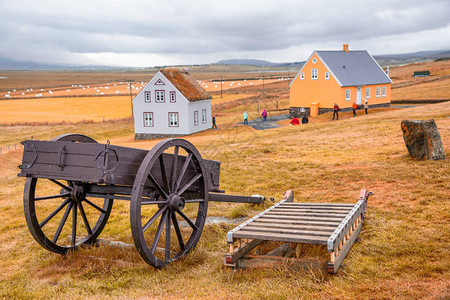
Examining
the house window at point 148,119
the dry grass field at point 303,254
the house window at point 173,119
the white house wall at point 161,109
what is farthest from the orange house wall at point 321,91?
the dry grass field at point 303,254

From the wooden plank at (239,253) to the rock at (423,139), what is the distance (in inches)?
333

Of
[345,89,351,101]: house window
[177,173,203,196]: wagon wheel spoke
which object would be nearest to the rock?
[177,173,203,196]: wagon wheel spoke

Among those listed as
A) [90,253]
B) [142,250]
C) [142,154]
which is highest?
[142,154]

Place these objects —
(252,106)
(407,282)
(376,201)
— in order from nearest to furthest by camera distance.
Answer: (407,282)
(376,201)
(252,106)

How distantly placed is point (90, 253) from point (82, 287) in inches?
65.4

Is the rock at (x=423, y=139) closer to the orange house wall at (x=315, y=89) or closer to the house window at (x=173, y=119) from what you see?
the orange house wall at (x=315, y=89)

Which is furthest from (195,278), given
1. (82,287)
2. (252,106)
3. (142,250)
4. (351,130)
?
(252,106)

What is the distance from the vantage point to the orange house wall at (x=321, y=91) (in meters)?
46.7

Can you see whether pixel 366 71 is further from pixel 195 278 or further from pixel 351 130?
pixel 195 278

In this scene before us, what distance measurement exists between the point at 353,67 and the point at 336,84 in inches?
207

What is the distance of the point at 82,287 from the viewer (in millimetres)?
6480

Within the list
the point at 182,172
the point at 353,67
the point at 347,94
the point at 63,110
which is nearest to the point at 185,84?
the point at 347,94

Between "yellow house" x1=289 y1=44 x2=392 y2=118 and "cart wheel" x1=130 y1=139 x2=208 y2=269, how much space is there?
133 ft

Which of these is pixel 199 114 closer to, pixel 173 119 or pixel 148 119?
pixel 173 119
